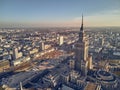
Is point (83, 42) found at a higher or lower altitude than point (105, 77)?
higher

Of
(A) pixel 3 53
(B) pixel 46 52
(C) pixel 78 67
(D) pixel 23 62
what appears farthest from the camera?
(B) pixel 46 52

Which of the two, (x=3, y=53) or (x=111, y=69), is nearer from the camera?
(x=111, y=69)

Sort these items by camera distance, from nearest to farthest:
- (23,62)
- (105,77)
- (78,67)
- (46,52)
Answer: (105,77) < (78,67) < (23,62) < (46,52)

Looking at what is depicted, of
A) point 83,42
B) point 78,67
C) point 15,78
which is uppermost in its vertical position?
point 83,42

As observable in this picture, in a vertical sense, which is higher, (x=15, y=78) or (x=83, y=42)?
A: (x=83, y=42)

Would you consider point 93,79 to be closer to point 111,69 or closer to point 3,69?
point 111,69

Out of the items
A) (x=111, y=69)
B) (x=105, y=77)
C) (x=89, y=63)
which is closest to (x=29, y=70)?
(x=89, y=63)

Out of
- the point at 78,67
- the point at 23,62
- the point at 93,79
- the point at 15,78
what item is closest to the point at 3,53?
the point at 23,62

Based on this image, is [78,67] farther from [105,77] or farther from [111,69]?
[111,69]

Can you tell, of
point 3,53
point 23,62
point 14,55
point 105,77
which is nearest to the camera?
point 105,77
